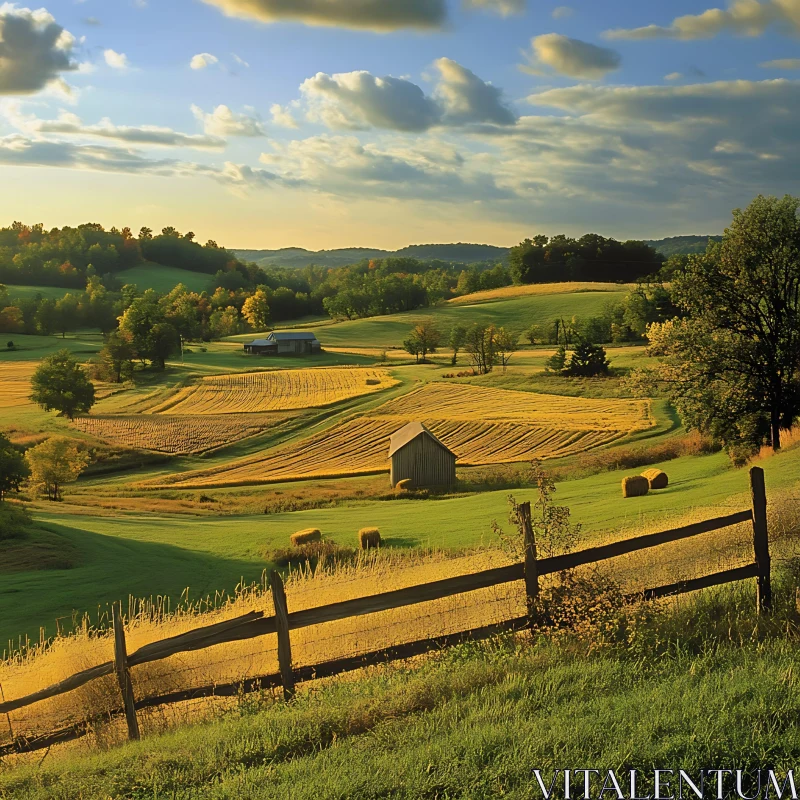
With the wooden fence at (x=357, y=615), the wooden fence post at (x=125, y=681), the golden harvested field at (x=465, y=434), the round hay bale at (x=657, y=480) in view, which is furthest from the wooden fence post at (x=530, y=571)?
the golden harvested field at (x=465, y=434)

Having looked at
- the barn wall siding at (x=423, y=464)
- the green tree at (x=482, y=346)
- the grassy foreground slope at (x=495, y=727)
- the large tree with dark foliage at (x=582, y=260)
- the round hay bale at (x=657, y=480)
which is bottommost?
the barn wall siding at (x=423, y=464)

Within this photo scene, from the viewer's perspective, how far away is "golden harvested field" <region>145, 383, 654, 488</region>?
170 ft

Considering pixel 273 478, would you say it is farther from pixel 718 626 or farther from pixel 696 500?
pixel 718 626

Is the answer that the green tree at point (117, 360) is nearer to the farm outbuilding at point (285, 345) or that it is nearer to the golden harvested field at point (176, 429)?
the golden harvested field at point (176, 429)

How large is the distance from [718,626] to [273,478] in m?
44.1

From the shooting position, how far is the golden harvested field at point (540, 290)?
459 feet

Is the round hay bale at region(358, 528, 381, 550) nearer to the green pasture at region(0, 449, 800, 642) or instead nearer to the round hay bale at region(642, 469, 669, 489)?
the green pasture at region(0, 449, 800, 642)

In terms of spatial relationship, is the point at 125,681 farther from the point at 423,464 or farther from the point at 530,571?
the point at 423,464

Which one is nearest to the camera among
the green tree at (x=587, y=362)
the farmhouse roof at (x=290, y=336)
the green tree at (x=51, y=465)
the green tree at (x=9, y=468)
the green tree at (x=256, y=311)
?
the green tree at (x=9, y=468)

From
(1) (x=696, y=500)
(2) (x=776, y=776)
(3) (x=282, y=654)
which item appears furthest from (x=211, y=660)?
(1) (x=696, y=500)

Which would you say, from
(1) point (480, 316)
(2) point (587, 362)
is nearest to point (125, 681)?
(2) point (587, 362)

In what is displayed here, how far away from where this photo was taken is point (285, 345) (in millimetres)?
113625

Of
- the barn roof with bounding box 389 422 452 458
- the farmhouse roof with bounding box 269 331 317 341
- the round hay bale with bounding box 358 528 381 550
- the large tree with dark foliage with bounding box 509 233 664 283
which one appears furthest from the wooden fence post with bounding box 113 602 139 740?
the large tree with dark foliage with bounding box 509 233 664 283

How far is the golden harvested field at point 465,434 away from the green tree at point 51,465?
17.7 ft
